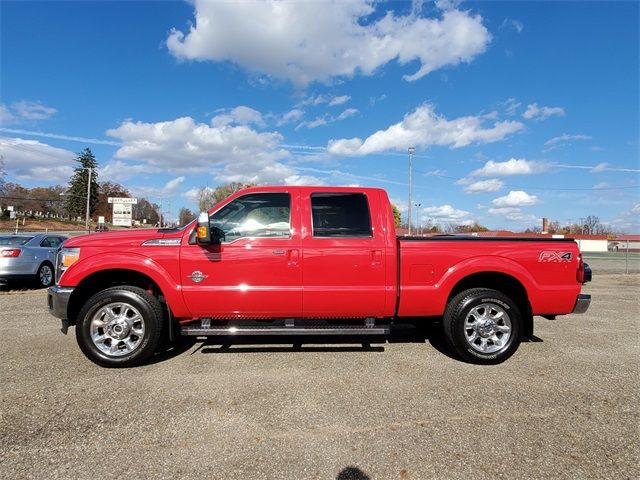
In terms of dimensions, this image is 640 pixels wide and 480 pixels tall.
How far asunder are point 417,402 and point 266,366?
1.70m

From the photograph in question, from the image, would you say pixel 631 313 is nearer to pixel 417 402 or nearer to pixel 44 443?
pixel 417 402

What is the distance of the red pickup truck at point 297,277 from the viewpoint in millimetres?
4281

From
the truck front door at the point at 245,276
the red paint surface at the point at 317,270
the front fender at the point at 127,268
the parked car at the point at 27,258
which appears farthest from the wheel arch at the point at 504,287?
the parked car at the point at 27,258

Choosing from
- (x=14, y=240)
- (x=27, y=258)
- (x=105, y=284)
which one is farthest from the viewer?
(x=14, y=240)

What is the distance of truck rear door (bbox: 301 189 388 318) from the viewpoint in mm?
4336

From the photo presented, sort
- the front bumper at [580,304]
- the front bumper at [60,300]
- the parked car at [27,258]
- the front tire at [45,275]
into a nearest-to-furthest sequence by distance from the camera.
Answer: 1. the front bumper at [60,300]
2. the front bumper at [580,304]
3. the parked car at [27,258]
4. the front tire at [45,275]

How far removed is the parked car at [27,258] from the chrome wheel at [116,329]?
24.2 feet

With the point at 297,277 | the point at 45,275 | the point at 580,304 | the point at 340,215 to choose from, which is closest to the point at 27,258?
the point at 45,275

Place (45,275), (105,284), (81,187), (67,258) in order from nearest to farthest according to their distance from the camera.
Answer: (67,258) < (105,284) < (45,275) < (81,187)

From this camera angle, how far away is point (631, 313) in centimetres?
746

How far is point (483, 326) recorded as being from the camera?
4496 mm

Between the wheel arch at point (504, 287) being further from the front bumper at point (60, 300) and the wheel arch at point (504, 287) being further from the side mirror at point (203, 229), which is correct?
the front bumper at point (60, 300)

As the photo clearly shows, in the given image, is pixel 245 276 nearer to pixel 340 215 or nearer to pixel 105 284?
pixel 340 215

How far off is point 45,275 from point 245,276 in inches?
358
